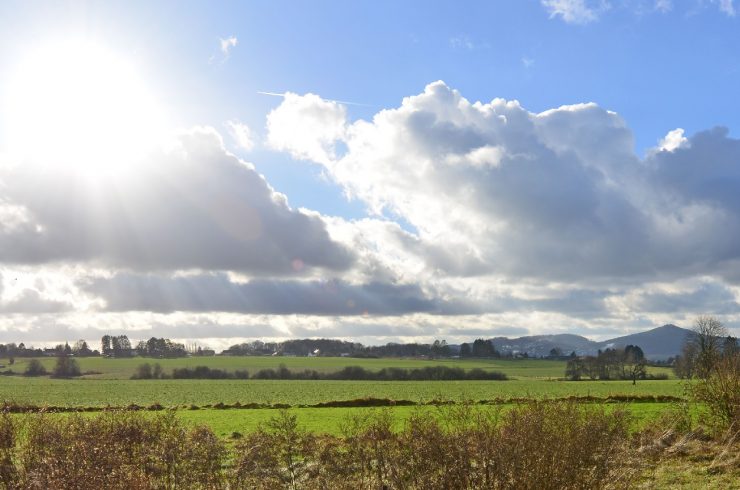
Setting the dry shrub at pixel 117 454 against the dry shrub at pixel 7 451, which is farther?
the dry shrub at pixel 7 451

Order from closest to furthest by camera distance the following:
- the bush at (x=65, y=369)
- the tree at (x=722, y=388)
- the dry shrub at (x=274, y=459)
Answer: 1. the dry shrub at (x=274, y=459)
2. the tree at (x=722, y=388)
3. the bush at (x=65, y=369)

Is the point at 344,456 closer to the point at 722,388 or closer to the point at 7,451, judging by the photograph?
the point at 7,451

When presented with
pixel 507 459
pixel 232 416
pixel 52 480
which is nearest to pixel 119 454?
pixel 52 480

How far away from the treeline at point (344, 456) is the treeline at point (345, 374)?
337 ft

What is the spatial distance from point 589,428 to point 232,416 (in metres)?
36.8

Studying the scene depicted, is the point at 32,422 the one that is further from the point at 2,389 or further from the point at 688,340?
the point at 2,389

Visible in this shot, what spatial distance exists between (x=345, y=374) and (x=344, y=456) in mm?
110162

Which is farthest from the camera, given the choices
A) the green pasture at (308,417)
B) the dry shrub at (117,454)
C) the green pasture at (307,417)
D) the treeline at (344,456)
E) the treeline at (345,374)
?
the treeline at (345,374)

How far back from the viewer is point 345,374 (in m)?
122

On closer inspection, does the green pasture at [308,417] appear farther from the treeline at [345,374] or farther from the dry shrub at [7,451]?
the treeline at [345,374]

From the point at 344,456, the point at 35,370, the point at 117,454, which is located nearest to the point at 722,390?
the point at 344,456

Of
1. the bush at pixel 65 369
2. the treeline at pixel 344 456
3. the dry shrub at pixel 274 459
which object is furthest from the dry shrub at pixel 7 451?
the bush at pixel 65 369

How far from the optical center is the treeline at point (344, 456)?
1117 cm

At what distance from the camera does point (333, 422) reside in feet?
130
